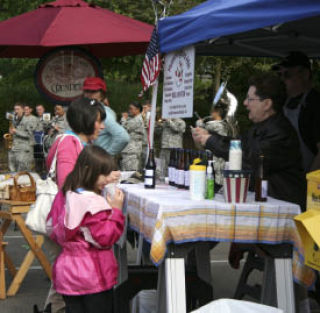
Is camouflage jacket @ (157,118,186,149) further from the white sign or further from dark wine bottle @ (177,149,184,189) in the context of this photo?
dark wine bottle @ (177,149,184,189)

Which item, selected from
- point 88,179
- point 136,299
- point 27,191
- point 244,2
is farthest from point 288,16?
point 27,191

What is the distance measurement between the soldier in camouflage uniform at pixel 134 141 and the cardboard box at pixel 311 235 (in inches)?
455

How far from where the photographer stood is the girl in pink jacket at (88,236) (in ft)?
12.9

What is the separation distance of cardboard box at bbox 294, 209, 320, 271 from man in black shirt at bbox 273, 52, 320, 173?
179cm

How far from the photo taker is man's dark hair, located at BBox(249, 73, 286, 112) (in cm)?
474

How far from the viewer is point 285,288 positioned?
13.1 ft

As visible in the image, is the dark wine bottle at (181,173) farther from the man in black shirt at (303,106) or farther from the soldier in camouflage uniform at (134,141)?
the soldier in camouflage uniform at (134,141)

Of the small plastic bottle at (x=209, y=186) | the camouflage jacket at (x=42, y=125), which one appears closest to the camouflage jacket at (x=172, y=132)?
A: the camouflage jacket at (x=42, y=125)

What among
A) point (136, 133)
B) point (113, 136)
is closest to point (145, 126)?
point (136, 133)

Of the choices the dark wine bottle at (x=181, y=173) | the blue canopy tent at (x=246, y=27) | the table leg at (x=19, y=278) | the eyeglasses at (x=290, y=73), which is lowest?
the table leg at (x=19, y=278)

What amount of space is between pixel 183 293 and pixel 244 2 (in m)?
1.90

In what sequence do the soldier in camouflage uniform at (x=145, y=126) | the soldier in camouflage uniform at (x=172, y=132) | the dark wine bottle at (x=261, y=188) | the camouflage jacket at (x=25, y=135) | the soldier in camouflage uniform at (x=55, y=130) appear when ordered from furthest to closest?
the camouflage jacket at (x=25, y=135) → the soldier in camouflage uniform at (x=145, y=126) → the soldier in camouflage uniform at (x=172, y=132) → the soldier in camouflage uniform at (x=55, y=130) → the dark wine bottle at (x=261, y=188)

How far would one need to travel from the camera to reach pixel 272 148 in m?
4.49

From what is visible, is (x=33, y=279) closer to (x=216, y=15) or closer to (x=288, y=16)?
(x=216, y=15)
